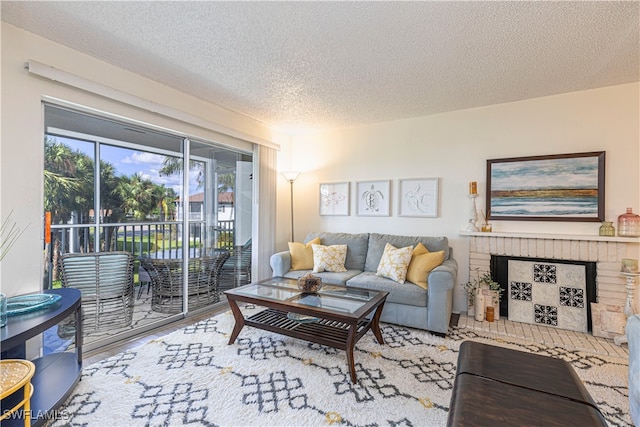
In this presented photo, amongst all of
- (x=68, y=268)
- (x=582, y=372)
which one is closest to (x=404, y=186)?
(x=582, y=372)

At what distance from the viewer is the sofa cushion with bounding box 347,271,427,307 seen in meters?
2.88

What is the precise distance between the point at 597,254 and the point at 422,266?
170 centimetres

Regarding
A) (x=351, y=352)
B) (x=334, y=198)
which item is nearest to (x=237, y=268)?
(x=334, y=198)

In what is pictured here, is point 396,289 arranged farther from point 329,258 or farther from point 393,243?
point 329,258

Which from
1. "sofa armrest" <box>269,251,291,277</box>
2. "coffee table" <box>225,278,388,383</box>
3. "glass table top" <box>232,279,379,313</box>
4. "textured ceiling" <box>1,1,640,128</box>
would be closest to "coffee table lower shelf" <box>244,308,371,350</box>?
"coffee table" <box>225,278,388,383</box>

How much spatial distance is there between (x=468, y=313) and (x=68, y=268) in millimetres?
4033

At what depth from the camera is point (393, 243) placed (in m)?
3.65

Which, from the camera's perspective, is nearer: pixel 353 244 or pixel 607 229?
pixel 607 229

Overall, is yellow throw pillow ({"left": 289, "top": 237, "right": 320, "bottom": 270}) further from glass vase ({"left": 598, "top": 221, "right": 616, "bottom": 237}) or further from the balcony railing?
glass vase ({"left": 598, "top": 221, "right": 616, "bottom": 237})

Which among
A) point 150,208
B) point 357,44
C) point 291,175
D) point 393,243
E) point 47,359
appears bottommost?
point 47,359

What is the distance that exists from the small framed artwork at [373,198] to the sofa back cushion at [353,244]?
423mm

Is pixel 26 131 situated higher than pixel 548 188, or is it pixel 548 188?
pixel 26 131

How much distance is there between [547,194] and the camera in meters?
3.16

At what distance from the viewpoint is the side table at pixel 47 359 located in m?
1.50
